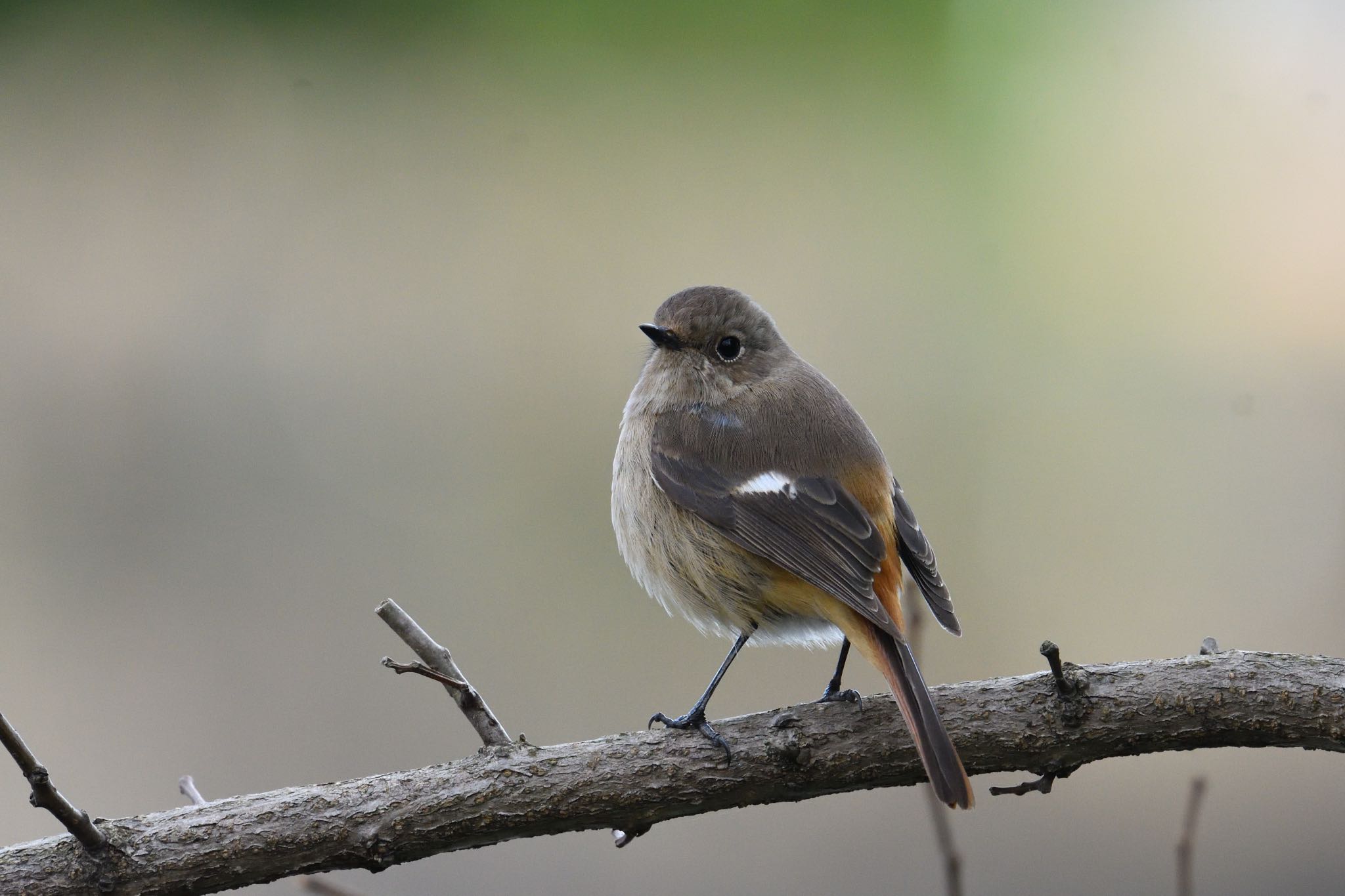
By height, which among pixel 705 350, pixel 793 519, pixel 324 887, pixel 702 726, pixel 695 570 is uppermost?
pixel 705 350

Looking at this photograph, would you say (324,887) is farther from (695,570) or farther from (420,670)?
(695,570)

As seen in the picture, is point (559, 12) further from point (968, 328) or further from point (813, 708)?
point (813, 708)

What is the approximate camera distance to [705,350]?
2.90 meters

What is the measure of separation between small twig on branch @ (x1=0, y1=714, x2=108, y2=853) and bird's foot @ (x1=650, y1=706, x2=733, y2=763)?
104 centimetres

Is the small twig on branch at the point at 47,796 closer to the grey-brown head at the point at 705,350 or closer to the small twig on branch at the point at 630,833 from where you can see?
the small twig on branch at the point at 630,833

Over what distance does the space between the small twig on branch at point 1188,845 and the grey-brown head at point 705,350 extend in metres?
1.45

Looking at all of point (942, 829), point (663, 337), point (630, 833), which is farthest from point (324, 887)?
point (663, 337)

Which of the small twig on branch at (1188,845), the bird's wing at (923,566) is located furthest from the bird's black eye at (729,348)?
the small twig on branch at (1188,845)

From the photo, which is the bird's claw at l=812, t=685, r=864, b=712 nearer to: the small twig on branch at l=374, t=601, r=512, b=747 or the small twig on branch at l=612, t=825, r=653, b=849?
the small twig on branch at l=612, t=825, r=653, b=849

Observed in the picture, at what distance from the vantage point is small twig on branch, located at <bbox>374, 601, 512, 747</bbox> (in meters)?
2.02

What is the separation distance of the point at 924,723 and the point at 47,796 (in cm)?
143

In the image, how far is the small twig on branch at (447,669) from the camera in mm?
2020

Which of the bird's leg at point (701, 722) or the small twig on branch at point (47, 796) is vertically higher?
the bird's leg at point (701, 722)

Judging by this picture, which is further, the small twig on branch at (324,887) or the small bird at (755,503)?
the small bird at (755,503)
